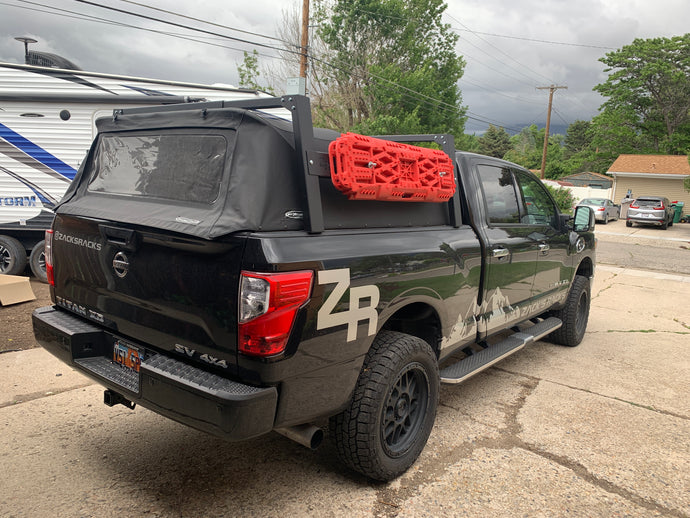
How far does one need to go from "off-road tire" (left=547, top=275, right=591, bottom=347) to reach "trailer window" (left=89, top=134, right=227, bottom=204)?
4.40m

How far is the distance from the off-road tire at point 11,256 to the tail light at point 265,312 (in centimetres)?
736

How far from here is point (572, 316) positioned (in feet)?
18.5

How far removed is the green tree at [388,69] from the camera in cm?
2626

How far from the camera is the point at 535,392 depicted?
174 inches

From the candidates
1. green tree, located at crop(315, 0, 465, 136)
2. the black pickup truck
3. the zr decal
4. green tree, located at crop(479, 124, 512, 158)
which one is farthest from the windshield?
green tree, located at crop(479, 124, 512, 158)

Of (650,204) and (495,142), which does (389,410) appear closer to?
(650,204)

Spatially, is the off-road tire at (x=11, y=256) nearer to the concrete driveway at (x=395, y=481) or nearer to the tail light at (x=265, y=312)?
the concrete driveway at (x=395, y=481)

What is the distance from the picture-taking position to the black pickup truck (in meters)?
2.25

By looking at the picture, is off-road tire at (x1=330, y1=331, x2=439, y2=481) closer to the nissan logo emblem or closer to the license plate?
A: the license plate

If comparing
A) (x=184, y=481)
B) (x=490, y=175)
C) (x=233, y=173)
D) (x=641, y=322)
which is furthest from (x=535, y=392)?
(x=641, y=322)

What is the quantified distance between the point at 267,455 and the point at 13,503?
4.41 feet

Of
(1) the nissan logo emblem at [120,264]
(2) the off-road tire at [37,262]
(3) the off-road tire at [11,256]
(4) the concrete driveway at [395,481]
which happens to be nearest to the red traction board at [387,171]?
(1) the nissan logo emblem at [120,264]

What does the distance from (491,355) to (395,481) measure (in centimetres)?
148

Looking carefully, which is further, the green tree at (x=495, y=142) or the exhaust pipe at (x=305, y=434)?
the green tree at (x=495, y=142)
